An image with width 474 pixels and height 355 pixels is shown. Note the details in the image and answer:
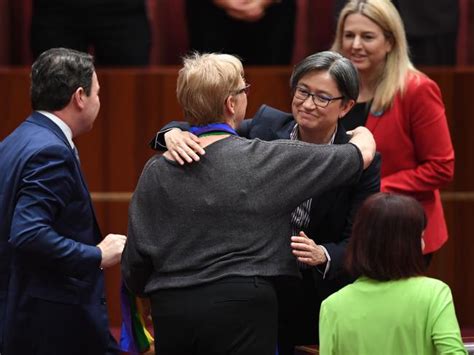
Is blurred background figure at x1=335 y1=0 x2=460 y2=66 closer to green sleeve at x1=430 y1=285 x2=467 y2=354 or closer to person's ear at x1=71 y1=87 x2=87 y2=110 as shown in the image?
person's ear at x1=71 y1=87 x2=87 y2=110

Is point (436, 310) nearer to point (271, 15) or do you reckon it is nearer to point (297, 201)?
point (297, 201)

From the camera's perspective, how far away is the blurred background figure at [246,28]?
5.96 m

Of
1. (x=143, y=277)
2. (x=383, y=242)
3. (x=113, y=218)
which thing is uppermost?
(x=383, y=242)

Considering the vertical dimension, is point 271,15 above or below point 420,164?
above

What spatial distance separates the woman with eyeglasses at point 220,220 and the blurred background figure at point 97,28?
2.52 metres

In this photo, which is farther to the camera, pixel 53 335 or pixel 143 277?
pixel 53 335

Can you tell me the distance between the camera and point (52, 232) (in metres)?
3.71

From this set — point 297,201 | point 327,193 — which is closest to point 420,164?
point 327,193

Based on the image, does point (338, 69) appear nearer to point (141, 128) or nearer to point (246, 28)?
point (141, 128)

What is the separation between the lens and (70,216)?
3.85 metres

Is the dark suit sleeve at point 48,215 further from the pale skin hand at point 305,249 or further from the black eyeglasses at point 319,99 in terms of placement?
the black eyeglasses at point 319,99

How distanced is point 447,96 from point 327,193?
2022 millimetres

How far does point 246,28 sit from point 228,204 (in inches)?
104

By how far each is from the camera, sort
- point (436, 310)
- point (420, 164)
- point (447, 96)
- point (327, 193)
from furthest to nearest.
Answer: point (447, 96), point (420, 164), point (327, 193), point (436, 310)
